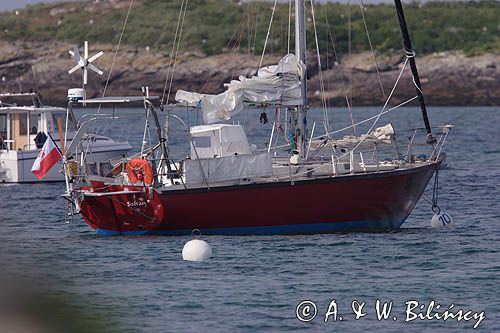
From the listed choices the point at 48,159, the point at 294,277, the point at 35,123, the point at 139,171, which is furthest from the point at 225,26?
the point at 294,277

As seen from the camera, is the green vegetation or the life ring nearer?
the life ring

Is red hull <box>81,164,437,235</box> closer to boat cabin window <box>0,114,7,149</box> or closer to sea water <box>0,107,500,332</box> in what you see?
sea water <box>0,107,500,332</box>

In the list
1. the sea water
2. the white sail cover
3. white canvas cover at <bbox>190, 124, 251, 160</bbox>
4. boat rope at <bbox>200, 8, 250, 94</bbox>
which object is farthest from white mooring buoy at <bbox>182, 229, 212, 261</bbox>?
boat rope at <bbox>200, 8, 250, 94</bbox>

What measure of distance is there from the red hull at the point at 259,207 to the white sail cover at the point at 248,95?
2315mm

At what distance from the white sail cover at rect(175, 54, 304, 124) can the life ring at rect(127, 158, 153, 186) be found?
2.25 meters

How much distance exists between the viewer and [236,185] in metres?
20.2

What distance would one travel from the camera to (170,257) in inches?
739

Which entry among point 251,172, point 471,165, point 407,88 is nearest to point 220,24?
point 407,88

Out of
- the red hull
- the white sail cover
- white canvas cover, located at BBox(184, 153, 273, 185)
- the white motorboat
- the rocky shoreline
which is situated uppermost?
the rocky shoreline

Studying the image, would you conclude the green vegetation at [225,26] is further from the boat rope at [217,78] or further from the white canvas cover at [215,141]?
the white canvas cover at [215,141]

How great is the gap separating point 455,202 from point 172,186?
11.1 m

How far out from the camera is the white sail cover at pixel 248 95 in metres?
21.9

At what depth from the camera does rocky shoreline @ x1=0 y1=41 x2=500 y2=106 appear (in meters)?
106

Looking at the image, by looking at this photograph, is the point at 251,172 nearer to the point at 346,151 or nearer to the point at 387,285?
the point at 346,151
